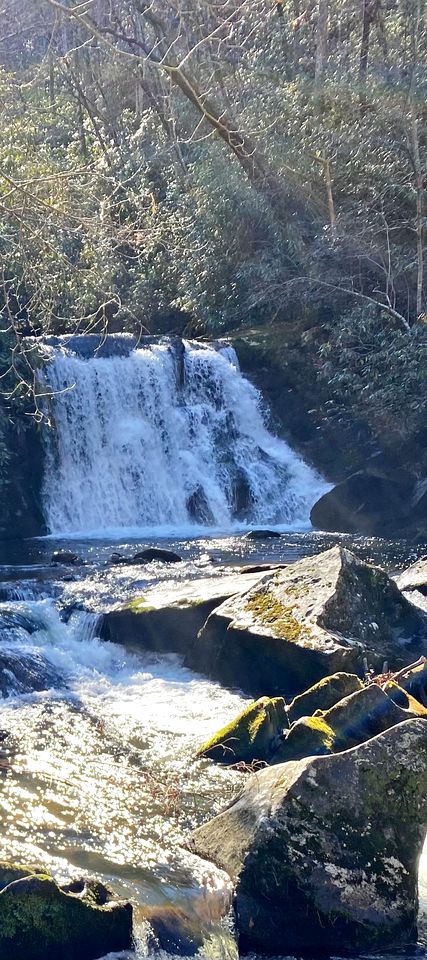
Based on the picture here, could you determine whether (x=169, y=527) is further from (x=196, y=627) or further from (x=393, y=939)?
(x=393, y=939)

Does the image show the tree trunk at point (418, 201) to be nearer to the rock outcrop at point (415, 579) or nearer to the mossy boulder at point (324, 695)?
the rock outcrop at point (415, 579)

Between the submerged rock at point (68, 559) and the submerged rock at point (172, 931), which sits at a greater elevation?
the submerged rock at point (68, 559)

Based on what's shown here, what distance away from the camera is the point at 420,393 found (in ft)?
72.0

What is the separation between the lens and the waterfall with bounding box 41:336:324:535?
2158 cm

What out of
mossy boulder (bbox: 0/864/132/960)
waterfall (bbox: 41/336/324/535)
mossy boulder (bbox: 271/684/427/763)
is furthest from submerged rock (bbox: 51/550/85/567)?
mossy boulder (bbox: 0/864/132/960)

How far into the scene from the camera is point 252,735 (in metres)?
7.58

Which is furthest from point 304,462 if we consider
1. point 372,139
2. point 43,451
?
point 372,139

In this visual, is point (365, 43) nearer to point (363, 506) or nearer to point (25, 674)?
point (363, 506)

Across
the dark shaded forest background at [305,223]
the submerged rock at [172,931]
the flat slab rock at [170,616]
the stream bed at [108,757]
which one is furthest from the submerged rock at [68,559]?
the submerged rock at [172,931]

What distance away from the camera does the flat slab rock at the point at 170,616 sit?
1093 cm

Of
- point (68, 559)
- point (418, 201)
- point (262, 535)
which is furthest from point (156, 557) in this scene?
point (418, 201)

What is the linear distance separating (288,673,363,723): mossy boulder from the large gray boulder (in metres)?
Result: 2.00

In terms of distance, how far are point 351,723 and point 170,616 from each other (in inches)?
184

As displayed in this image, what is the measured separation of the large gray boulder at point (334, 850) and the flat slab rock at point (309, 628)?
3356mm
